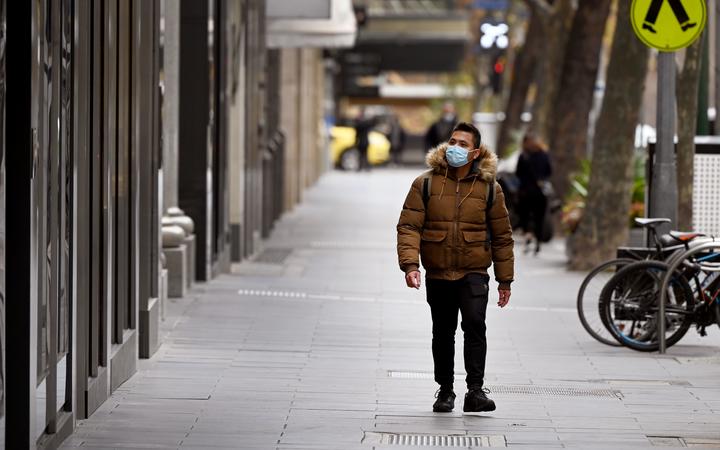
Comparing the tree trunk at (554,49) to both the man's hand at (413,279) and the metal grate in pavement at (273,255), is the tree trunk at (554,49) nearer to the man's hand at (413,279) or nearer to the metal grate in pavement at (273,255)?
the metal grate in pavement at (273,255)

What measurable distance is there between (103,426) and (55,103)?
1853 millimetres

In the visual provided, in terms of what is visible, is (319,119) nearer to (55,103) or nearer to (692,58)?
(692,58)

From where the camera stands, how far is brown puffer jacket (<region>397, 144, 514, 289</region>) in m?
9.67

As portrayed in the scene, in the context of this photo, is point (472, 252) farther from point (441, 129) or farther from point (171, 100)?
point (441, 129)

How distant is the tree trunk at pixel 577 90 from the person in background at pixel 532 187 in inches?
107

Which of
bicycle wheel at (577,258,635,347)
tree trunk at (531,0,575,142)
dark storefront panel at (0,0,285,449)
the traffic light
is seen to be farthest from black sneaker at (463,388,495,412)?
the traffic light

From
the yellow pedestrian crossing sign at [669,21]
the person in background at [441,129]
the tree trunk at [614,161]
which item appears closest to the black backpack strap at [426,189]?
the yellow pedestrian crossing sign at [669,21]

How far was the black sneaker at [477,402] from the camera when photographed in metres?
9.78

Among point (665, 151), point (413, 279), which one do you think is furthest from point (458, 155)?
point (665, 151)

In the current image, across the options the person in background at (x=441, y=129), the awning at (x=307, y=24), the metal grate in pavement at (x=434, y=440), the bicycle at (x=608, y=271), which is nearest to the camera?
the metal grate in pavement at (x=434, y=440)

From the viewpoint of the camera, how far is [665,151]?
14.8m

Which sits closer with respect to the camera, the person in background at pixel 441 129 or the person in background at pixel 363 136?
the person in background at pixel 441 129

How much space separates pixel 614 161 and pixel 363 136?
34004mm

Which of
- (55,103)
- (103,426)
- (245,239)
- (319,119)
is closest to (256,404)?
(103,426)
